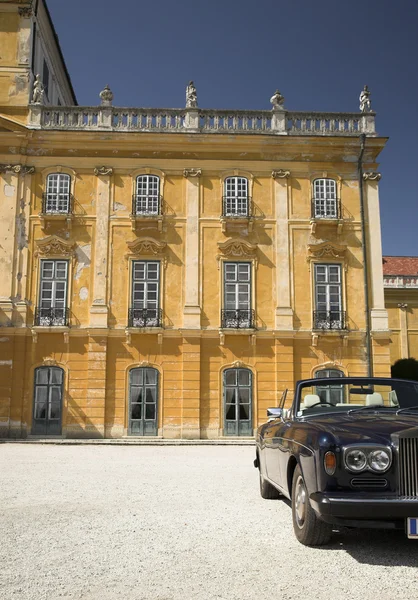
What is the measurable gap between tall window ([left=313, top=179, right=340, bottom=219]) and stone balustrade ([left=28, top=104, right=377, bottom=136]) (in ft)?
6.60

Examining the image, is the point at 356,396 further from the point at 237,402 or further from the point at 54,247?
the point at 54,247

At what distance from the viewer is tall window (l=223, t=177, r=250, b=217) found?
79.6 ft

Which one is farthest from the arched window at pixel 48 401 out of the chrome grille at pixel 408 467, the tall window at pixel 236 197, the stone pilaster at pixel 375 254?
the chrome grille at pixel 408 467

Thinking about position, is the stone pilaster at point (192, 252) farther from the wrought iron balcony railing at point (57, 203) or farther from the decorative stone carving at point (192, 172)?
the wrought iron balcony railing at point (57, 203)

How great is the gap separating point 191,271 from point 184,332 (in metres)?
2.35

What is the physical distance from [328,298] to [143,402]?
313 inches

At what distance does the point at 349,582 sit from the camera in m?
4.71

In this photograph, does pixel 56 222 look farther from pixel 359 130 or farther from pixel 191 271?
pixel 359 130

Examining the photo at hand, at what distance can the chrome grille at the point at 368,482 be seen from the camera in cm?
519

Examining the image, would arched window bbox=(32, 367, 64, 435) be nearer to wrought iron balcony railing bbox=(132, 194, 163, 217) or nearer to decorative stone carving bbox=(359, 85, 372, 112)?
wrought iron balcony railing bbox=(132, 194, 163, 217)

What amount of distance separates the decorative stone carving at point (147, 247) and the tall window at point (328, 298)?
6045 mm

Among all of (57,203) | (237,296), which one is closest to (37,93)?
(57,203)

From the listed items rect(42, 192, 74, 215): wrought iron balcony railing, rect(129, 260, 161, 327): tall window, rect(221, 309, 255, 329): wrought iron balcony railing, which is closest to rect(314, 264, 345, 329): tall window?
rect(221, 309, 255, 329): wrought iron balcony railing

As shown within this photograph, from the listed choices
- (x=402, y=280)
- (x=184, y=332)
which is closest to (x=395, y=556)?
(x=184, y=332)
